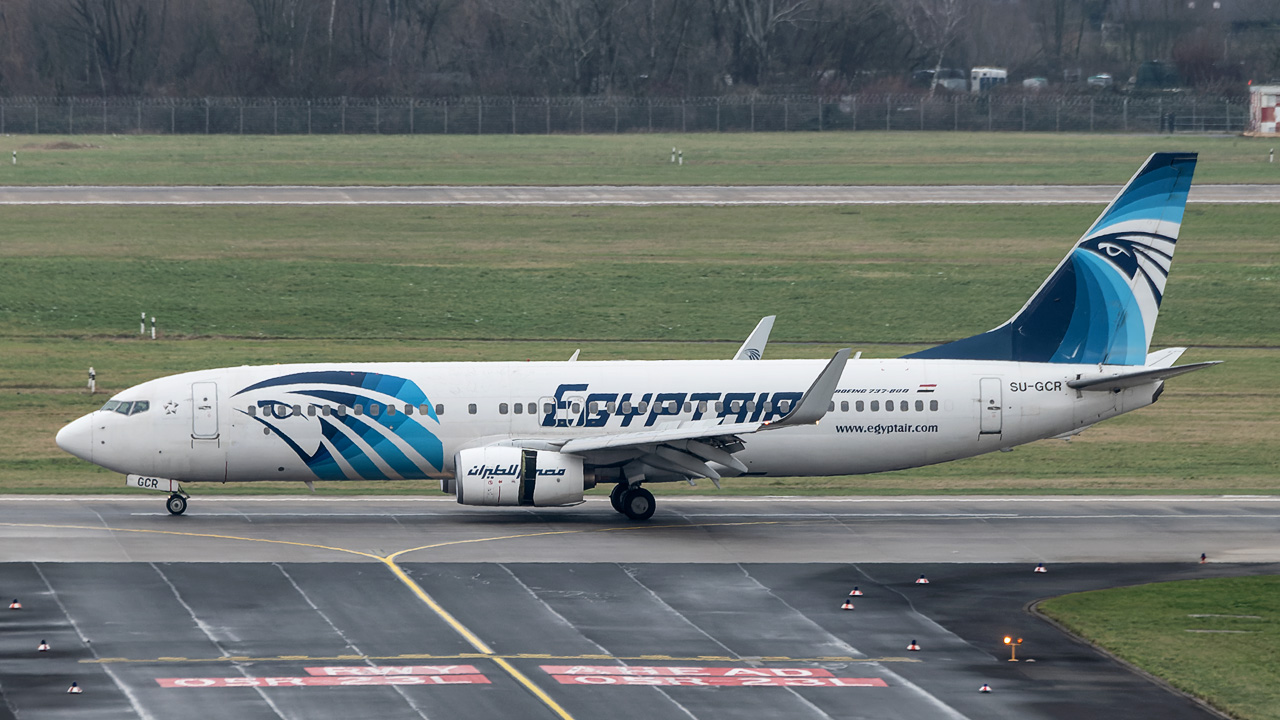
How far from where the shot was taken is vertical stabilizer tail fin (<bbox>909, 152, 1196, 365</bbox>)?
42688 millimetres

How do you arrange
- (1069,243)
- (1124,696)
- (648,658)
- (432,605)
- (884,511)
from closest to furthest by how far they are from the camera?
(1124,696)
(648,658)
(432,605)
(884,511)
(1069,243)

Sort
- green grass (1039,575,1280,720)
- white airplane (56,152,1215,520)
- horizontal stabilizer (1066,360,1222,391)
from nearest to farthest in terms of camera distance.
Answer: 1. green grass (1039,575,1280,720)
2. white airplane (56,152,1215,520)
3. horizontal stabilizer (1066,360,1222,391)

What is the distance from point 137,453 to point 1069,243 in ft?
181

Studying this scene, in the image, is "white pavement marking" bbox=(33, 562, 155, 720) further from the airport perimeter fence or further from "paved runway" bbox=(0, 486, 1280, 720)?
the airport perimeter fence

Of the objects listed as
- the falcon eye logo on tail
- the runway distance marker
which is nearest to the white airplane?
the falcon eye logo on tail

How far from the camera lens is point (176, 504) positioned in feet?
136

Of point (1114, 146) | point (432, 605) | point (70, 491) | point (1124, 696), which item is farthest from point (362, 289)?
point (1114, 146)

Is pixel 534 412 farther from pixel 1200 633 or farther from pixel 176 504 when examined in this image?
pixel 1200 633

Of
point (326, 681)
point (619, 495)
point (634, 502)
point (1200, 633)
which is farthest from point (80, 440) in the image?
point (1200, 633)

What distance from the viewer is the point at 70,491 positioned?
45156 mm

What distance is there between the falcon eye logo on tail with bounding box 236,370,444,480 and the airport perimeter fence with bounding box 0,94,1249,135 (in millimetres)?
88413

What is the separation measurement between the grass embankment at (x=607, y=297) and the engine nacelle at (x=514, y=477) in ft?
29.3

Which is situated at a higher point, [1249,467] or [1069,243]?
[1069,243]

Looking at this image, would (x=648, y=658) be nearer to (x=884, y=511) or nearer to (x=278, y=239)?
(x=884, y=511)
